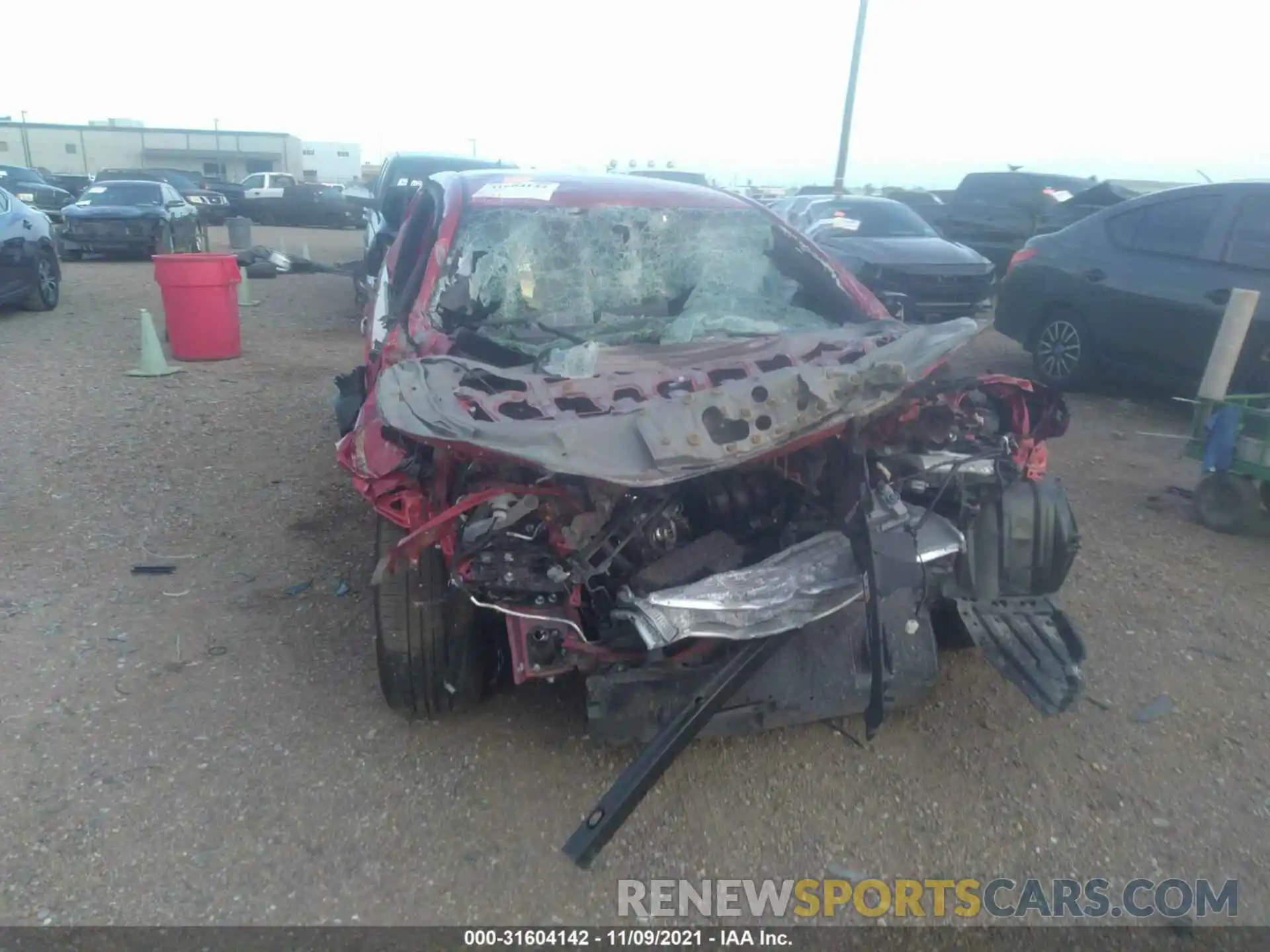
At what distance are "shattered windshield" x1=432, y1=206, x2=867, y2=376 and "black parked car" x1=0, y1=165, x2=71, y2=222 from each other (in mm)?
21208

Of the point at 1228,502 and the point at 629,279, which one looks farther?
the point at 1228,502

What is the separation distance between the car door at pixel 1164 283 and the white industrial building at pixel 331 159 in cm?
5457

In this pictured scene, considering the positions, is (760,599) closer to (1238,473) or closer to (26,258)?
(1238,473)

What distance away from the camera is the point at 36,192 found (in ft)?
72.2

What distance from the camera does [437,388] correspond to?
8.91 ft

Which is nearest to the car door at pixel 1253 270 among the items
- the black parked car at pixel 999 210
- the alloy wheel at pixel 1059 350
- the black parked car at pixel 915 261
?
the alloy wheel at pixel 1059 350

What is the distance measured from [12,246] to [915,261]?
9.58m

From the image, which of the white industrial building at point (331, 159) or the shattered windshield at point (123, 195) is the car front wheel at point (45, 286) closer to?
the shattered windshield at point (123, 195)

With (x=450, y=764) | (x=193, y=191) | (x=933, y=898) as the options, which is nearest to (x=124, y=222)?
A: (x=193, y=191)

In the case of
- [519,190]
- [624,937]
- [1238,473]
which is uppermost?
[519,190]

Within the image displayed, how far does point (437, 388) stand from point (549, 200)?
164cm

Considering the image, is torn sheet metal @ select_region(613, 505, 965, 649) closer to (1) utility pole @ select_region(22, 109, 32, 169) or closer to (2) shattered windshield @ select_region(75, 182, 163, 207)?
(2) shattered windshield @ select_region(75, 182, 163, 207)

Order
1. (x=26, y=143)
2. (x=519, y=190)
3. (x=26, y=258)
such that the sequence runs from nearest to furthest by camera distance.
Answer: (x=519, y=190) < (x=26, y=258) < (x=26, y=143)

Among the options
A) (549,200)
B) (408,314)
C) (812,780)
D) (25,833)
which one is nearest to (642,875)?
(812,780)
